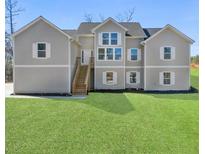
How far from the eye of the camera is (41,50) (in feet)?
32.6

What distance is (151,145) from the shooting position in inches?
132

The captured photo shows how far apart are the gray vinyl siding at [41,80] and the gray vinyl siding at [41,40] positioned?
0.32 meters

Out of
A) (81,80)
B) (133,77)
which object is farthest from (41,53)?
(133,77)

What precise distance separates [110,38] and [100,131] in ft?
27.5

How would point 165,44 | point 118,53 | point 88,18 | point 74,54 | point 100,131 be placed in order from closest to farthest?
point 100,131 < point 74,54 < point 165,44 < point 118,53 < point 88,18

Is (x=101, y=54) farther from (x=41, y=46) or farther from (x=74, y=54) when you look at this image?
(x=41, y=46)

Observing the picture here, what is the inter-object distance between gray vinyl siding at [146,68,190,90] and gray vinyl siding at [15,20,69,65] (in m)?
4.23

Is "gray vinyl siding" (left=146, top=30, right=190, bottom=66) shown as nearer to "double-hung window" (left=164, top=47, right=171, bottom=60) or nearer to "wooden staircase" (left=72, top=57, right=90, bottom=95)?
"double-hung window" (left=164, top=47, right=171, bottom=60)

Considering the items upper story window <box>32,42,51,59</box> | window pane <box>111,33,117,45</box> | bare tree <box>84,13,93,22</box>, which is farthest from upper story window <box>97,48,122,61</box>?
upper story window <box>32,42,51,59</box>

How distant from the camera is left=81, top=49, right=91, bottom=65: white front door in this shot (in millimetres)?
12508

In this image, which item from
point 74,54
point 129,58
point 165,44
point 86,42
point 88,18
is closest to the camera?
point 74,54

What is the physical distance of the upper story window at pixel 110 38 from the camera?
39.3ft

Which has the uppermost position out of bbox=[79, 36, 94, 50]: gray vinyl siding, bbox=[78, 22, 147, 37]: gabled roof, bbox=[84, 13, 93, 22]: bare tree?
bbox=[84, 13, 93, 22]: bare tree

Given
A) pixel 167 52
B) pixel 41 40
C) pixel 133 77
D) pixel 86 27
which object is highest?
pixel 86 27
